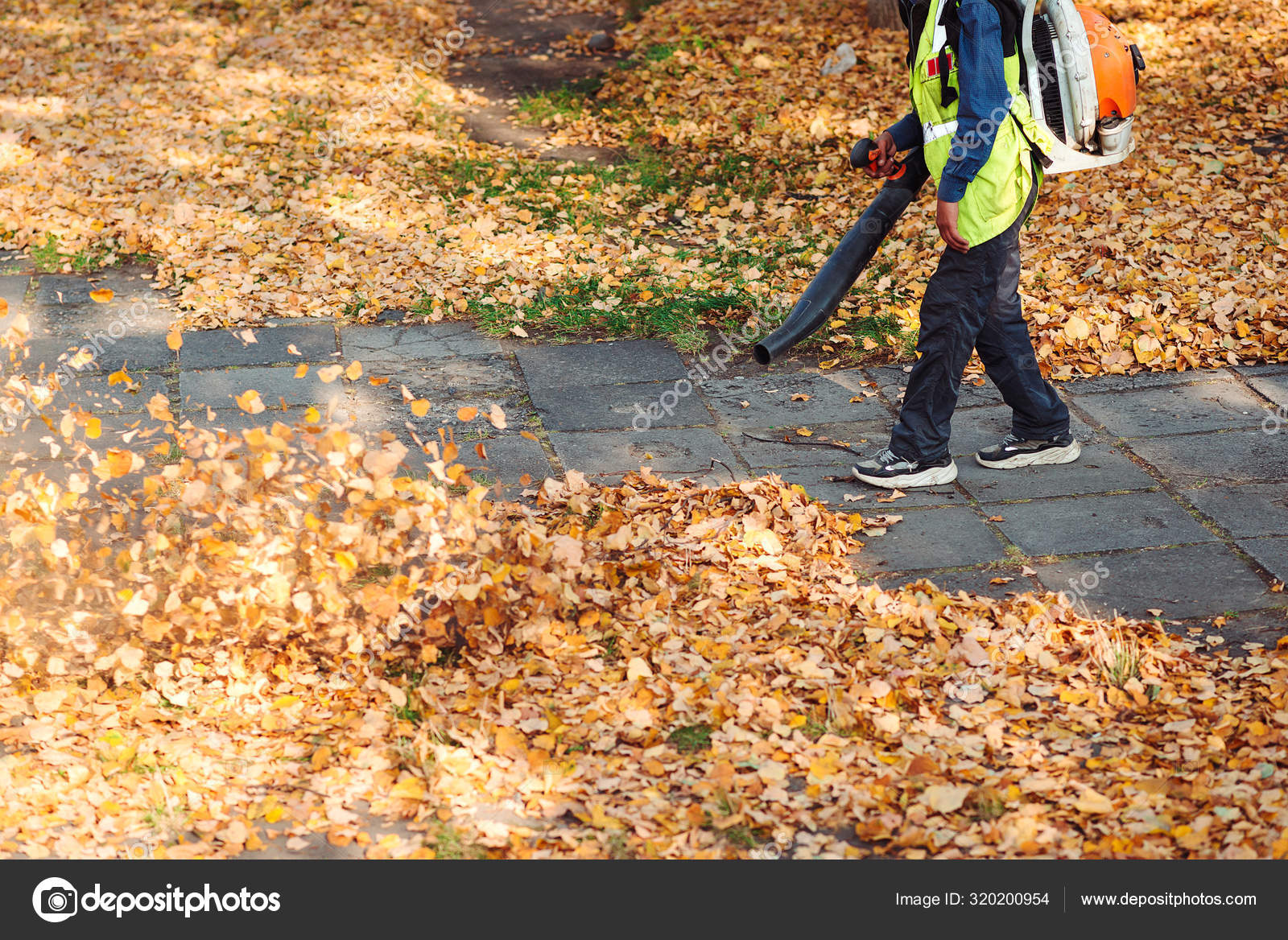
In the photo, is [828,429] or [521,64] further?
[521,64]

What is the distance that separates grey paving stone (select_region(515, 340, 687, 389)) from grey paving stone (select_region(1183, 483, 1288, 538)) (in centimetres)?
241

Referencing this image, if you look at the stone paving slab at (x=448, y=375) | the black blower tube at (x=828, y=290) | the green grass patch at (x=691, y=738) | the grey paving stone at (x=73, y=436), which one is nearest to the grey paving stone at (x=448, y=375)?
the stone paving slab at (x=448, y=375)

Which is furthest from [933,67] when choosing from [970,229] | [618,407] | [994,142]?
[618,407]

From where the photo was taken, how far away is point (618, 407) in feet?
18.4

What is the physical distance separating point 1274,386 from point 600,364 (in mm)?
3204

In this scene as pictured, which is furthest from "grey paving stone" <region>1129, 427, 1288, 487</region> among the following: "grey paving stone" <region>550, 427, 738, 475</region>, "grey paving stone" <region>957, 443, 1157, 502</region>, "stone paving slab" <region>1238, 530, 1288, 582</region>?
"grey paving stone" <region>550, 427, 738, 475</region>

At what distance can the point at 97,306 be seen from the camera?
6598mm

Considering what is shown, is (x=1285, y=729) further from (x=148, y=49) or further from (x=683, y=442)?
(x=148, y=49)

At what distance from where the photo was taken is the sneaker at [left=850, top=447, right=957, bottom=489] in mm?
4859

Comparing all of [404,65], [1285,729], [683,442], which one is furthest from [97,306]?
[1285,729]

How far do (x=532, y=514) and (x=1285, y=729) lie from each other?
102 inches

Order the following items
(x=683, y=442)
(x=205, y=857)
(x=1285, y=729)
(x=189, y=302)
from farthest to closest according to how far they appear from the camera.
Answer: (x=189, y=302)
(x=683, y=442)
(x=1285, y=729)
(x=205, y=857)

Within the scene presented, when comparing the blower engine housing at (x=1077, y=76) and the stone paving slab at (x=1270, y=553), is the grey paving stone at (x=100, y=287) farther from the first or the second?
the stone paving slab at (x=1270, y=553)

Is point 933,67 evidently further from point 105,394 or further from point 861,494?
point 105,394
